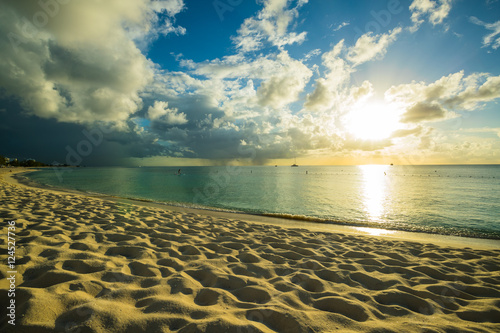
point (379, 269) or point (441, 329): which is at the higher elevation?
point (441, 329)

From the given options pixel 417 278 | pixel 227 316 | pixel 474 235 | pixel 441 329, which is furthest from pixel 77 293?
pixel 474 235

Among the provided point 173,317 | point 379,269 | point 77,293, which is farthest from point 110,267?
point 379,269

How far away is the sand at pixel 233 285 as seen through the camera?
2.40 metres

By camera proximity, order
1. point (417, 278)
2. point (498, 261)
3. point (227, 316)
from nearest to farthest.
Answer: point (227, 316) → point (417, 278) → point (498, 261)

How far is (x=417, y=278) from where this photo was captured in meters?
4.18

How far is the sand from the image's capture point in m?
2.40

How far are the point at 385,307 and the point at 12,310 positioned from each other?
475cm

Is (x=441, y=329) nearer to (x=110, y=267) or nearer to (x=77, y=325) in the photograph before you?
(x=77, y=325)

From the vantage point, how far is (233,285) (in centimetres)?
344

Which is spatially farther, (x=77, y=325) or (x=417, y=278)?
(x=417, y=278)

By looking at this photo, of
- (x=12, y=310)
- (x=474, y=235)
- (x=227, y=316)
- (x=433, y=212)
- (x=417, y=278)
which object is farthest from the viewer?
(x=433, y=212)

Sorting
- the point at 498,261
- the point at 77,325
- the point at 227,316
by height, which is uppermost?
the point at 77,325

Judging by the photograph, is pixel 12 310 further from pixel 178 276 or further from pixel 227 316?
pixel 227 316

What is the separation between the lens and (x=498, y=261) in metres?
5.40
